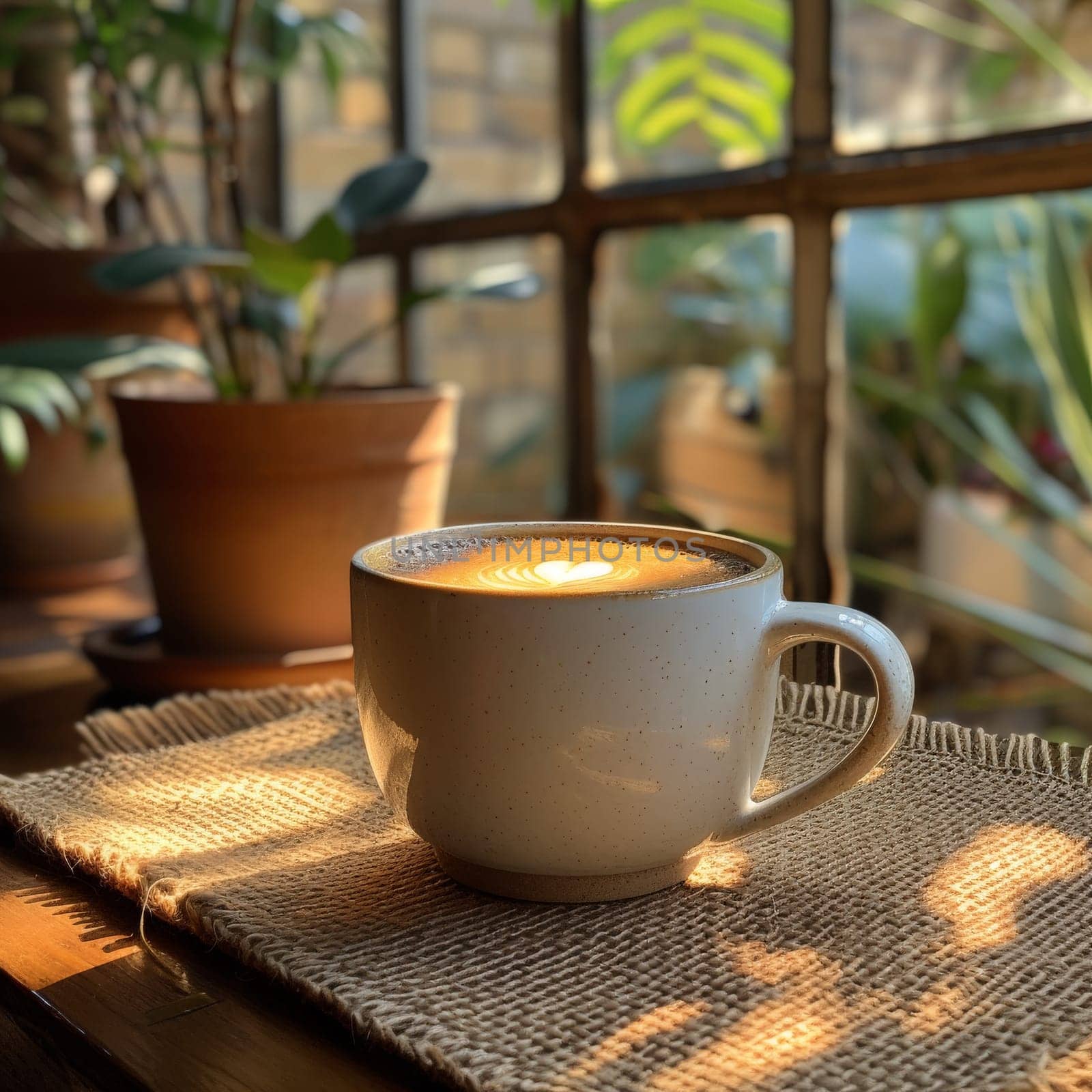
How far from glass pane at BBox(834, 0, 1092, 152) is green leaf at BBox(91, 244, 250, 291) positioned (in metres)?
1.14

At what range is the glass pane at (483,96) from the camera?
55.7 inches

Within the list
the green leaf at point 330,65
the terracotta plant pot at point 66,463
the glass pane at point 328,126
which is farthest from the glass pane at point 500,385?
the terracotta plant pot at point 66,463

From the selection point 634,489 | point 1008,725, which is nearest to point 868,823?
point 634,489

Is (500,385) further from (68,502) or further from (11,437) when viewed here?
(11,437)

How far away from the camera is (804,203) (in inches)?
31.3

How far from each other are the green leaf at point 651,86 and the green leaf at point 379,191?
47 centimetres

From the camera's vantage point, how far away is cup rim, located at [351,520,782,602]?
1.21 feet

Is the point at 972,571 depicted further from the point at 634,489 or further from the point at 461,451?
the point at 461,451

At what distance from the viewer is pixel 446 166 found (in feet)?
4.74

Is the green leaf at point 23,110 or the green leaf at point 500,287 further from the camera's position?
the green leaf at point 23,110

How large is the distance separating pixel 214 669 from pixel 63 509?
36 cm

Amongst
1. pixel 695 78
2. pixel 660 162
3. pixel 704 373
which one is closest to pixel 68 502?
pixel 695 78

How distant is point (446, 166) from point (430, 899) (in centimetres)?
117

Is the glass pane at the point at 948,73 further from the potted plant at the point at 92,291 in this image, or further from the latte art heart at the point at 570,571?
the latte art heart at the point at 570,571
